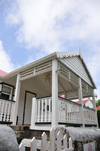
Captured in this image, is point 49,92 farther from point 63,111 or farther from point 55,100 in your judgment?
point 55,100

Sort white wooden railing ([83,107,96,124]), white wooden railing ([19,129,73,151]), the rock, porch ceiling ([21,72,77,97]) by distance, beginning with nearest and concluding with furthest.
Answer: the rock
white wooden railing ([19,129,73,151])
white wooden railing ([83,107,96,124])
porch ceiling ([21,72,77,97])

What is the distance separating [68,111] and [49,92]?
4728 mm

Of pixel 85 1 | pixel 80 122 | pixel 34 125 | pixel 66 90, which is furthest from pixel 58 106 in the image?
pixel 85 1

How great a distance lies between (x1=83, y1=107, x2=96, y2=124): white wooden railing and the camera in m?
7.27

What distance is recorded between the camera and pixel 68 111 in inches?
226

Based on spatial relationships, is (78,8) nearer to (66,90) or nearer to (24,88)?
(66,90)

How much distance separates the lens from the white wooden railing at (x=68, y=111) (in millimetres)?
5016

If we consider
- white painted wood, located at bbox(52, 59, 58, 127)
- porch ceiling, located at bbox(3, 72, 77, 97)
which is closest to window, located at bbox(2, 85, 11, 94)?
porch ceiling, located at bbox(3, 72, 77, 97)

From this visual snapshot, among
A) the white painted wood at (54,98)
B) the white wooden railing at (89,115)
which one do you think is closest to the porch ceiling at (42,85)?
the white wooden railing at (89,115)

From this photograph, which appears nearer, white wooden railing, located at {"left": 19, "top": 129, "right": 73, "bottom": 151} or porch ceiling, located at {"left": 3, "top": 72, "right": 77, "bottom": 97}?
white wooden railing, located at {"left": 19, "top": 129, "right": 73, "bottom": 151}

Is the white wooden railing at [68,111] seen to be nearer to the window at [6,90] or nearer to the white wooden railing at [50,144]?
the white wooden railing at [50,144]

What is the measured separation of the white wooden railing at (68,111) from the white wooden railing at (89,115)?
0.98m

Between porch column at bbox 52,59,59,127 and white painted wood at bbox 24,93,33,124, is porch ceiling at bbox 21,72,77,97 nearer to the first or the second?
white painted wood at bbox 24,93,33,124

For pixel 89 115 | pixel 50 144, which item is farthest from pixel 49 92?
pixel 50 144
